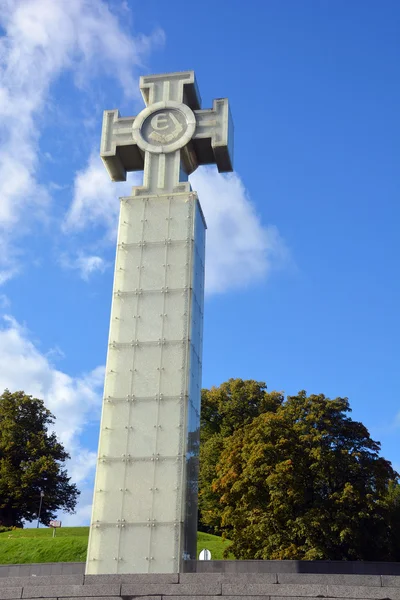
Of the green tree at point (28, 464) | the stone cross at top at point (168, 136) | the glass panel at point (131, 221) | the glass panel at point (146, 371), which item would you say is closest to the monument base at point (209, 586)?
the glass panel at point (146, 371)

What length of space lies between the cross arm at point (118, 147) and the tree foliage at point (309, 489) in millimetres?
17162

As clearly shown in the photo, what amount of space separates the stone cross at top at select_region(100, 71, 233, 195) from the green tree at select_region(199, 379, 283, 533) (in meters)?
26.8

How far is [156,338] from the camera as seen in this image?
20.8 meters

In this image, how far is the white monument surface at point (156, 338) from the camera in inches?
742

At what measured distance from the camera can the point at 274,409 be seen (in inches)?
1912

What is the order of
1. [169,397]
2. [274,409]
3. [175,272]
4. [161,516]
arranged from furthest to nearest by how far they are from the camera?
[274,409], [175,272], [169,397], [161,516]

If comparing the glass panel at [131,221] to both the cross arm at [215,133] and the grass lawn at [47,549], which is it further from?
the grass lawn at [47,549]

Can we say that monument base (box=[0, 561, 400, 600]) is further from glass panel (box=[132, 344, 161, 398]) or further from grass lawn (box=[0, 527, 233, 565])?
grass lawn (box=[0, 527, 233, 565])

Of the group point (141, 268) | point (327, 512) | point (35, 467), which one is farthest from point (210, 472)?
point (141, 268)

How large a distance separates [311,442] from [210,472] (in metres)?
15.1

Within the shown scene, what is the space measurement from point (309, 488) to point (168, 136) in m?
19.6

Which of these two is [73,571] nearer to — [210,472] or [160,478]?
[160,478]

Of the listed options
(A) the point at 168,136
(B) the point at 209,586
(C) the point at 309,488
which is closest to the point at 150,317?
(A) the point at 168,136

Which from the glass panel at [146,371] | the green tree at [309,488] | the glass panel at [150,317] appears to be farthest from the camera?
the green tree at [309,488]
